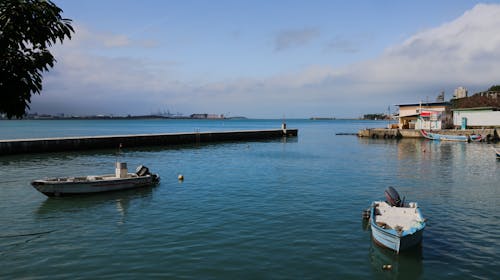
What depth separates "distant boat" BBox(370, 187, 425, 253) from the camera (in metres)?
14.1

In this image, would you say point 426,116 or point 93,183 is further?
point 426,116

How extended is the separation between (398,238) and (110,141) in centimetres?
5475

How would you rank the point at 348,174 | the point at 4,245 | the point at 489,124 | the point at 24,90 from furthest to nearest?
the point at 489,124
the point at 348,174
the point at 4,245
the point at 24,90

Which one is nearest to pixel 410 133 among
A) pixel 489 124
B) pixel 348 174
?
pixel 489 124

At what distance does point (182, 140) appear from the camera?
71.9 m

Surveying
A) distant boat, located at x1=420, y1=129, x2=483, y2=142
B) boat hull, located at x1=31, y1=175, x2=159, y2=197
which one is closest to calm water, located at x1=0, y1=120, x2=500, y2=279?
→ boat hull, located at x1=31, y1=175, x2=159, y2=197

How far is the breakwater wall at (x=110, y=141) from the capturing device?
49703 mm

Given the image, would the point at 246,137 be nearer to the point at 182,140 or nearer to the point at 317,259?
the point at 182,140

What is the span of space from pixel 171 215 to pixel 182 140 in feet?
173

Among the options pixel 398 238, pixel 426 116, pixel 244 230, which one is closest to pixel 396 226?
pixel 398 238

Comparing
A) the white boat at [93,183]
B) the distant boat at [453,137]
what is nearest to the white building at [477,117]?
the distant boat at [453,137]

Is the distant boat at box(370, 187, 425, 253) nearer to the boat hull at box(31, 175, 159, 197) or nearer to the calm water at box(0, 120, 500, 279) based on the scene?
the calm water at box(0, 120, 500, 279)

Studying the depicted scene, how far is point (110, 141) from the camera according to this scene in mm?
60531

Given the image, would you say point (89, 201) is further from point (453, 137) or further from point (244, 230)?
point (453, 137)
